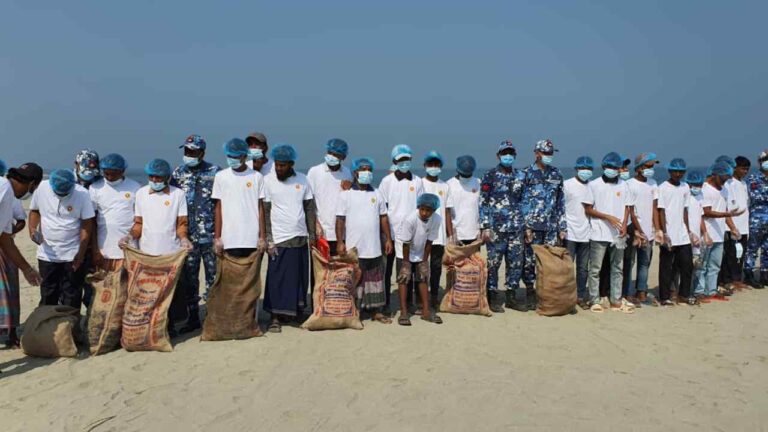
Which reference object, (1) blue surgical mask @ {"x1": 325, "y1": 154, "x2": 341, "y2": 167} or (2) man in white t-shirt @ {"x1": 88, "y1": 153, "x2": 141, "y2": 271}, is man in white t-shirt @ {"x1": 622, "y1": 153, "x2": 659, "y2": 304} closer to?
(1) blue surgical mask @ {"x1": 325, "y1": 154, "x2": 341, "y2": 167}

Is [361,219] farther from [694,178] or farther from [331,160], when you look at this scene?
[694,178]

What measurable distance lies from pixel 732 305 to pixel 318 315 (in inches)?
225

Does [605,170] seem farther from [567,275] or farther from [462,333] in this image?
[462,333]

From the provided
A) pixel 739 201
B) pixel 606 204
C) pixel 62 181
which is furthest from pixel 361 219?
pixel 739 201

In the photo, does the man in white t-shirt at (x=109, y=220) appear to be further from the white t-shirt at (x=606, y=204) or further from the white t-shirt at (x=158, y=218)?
the white t-shirt at (x=606, y=204)

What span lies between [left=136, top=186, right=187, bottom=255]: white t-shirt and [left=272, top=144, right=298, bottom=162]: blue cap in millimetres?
1074

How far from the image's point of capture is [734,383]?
15.1 ft

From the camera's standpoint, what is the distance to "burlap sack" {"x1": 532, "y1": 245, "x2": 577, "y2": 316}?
Answer: 21.5 feet

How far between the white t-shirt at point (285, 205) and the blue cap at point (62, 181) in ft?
6.15

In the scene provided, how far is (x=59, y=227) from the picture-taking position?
5.29 m

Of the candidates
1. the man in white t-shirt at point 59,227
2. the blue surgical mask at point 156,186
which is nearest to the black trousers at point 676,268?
the blue surgical mask at point 156,186

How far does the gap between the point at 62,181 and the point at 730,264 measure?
8991 millimetres

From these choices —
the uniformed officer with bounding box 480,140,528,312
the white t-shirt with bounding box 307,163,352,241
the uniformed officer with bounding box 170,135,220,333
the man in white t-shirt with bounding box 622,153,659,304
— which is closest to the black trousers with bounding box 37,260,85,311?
the uniformed officer with bounding box 170,135,220,333

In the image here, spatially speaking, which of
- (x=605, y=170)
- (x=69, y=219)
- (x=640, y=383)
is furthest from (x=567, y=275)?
(x=69, y=219)
